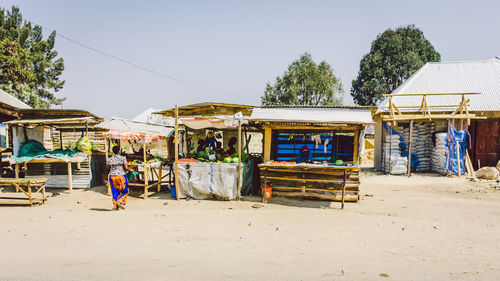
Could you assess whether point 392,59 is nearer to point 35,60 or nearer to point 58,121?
point 58,121

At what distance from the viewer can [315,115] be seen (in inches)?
385

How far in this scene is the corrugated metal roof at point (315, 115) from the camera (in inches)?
363

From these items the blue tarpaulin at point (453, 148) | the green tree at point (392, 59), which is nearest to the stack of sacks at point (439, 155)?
the blue tarpaulin at point (453, 148)

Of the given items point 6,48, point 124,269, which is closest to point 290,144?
point 124,269

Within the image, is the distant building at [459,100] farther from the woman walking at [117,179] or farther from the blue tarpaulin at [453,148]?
the woman walking at [117,179]

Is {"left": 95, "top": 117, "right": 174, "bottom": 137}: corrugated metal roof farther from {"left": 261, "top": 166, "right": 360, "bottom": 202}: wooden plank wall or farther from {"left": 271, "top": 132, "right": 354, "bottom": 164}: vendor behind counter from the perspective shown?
{"left": 261, "top": 166, "right": 360, "bottom": 202}: wooden plank wall

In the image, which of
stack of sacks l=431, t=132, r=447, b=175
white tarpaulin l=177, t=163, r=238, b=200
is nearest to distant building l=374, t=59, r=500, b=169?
stack of sacks l=431, t=132, r=447, b=175

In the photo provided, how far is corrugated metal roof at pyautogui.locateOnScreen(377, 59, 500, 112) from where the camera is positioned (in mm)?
16500

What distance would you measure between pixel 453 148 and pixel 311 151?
8245mm

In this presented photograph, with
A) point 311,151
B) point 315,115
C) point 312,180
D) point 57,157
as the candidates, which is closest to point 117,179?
point 57,157

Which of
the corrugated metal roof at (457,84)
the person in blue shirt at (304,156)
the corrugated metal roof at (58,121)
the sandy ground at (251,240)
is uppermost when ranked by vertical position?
the corrugated metal roof at (457,84)

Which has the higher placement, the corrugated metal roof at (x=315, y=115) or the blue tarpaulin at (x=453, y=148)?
the corrugated metal roof at (x=315, y=115)

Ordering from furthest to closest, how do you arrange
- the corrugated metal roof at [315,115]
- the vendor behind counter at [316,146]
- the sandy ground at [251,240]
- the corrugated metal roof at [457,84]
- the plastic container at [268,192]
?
the corrugated metal roof at [457,84], the vendor behind counter at [316,146], the plastic container at [268,192], the corrugated metal roof at [315,115], the sandy ground at [251,240]

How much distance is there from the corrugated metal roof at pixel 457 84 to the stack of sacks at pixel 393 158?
260 cm
